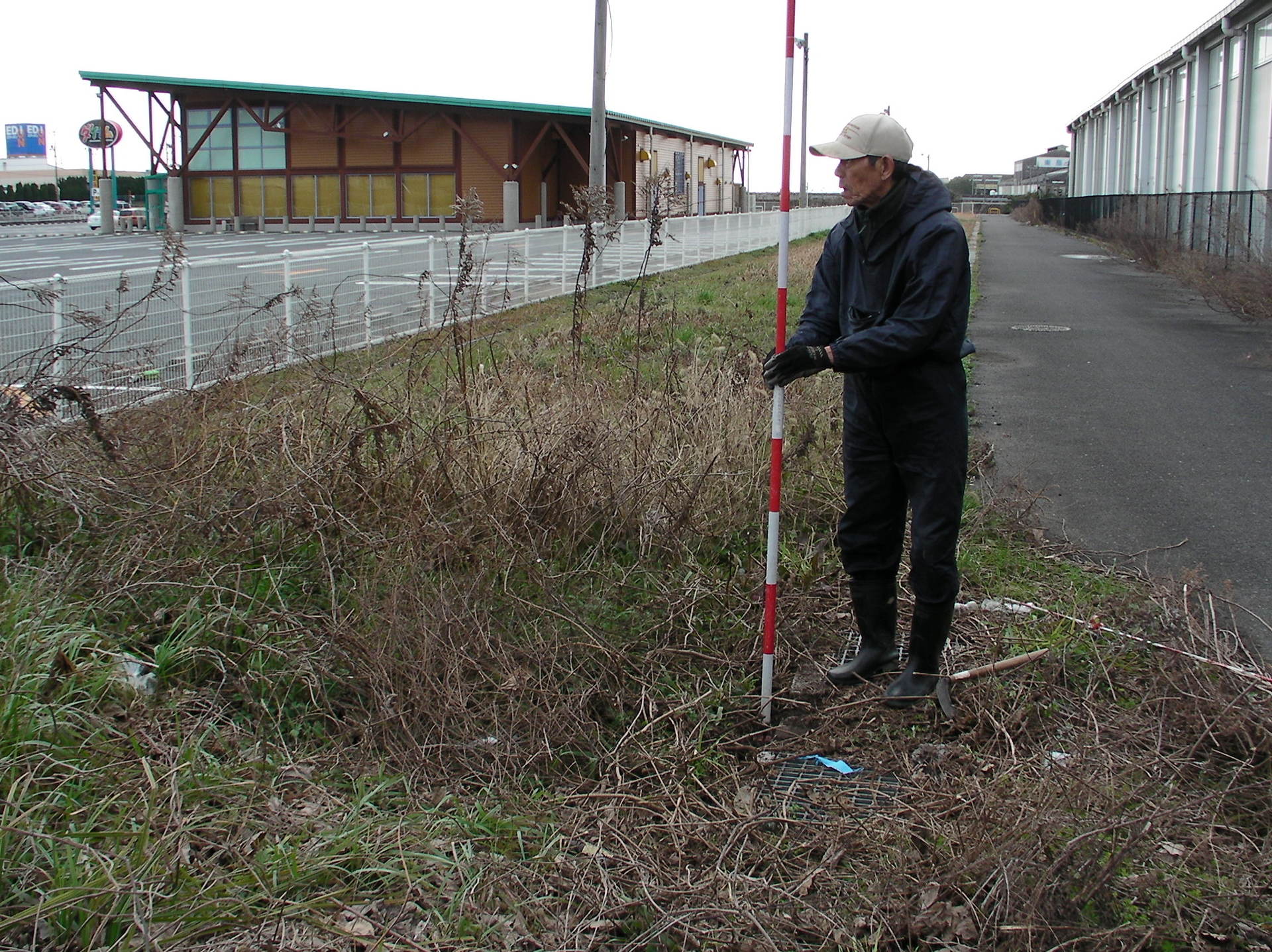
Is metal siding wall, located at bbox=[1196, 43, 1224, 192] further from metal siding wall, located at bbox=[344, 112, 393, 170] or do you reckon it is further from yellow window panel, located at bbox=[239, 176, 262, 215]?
yellow window panel, located at bbox=[239, 176, 262, 215]

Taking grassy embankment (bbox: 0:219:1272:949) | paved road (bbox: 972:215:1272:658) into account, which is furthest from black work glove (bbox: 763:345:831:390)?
paved road (bbox: 972:215:1272:658)

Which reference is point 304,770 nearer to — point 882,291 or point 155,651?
point 155,651

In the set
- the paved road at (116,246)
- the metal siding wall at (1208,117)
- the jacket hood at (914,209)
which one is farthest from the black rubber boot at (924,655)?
the metal siding wall at (1208,117)

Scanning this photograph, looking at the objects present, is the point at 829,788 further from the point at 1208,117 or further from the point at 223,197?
the point at 223,197

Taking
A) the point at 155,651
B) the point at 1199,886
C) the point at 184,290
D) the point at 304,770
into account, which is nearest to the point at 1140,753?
the point at 1199,886

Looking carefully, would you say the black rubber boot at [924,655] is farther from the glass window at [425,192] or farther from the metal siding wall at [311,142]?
the metal siding wall at [311,142]

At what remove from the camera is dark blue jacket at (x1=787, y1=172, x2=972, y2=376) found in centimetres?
382

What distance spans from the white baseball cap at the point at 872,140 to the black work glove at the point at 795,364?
24.4 inches

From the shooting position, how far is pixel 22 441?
4.99m

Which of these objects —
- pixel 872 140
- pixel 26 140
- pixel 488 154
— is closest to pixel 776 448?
pixel 872 140

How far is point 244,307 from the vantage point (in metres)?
9.03

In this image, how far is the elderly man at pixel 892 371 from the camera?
12.7 feet

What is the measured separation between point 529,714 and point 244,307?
19.8ft

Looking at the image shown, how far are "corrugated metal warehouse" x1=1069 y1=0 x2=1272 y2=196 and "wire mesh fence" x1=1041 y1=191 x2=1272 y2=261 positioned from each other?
1063 mm
